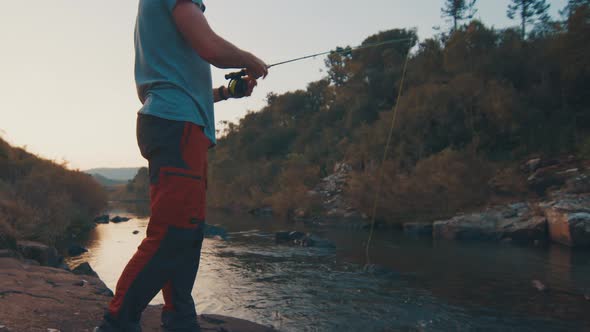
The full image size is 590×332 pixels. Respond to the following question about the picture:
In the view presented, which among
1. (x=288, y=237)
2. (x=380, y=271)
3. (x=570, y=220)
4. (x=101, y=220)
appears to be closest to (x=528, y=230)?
(x=570, y=220)

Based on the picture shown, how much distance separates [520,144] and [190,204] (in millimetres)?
16876

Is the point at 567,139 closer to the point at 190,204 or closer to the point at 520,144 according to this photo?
the point at 520,144

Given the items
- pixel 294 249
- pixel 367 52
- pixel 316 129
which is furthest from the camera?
pixel 316 129

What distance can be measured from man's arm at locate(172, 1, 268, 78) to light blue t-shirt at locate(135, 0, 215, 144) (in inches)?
2.8

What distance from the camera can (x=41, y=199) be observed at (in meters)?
10.4

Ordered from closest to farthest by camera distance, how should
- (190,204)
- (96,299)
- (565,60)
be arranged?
(190,204), (96,299), (565,60)

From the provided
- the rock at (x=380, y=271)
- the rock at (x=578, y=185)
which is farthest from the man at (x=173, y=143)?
the rock at (x=578, y=185)

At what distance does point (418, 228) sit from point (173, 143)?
1260 cm

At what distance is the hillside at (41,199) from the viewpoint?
7.55 m

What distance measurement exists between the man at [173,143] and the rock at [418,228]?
12007mm

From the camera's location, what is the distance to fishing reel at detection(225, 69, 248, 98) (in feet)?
9.62

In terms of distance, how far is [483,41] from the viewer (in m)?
22.6

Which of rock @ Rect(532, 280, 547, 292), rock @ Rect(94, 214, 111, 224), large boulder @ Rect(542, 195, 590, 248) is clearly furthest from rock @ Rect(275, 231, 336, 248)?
rock @ Rect(94, 214, 111, 224)

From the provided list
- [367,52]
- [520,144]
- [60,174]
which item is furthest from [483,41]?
[60,174]
